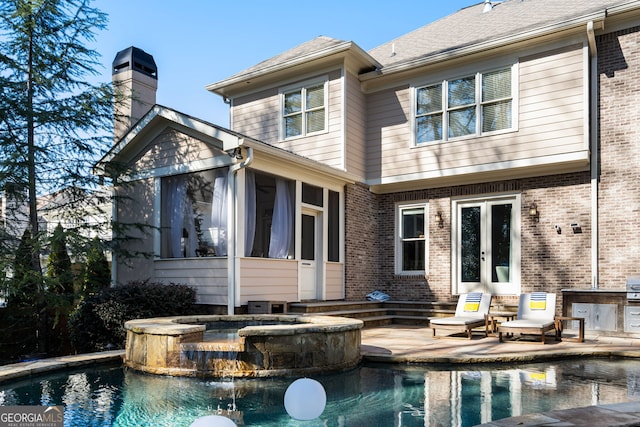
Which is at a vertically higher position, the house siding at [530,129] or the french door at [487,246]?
the house siding at [530,129]

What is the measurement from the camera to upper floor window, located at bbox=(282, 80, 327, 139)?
1177 centimetres

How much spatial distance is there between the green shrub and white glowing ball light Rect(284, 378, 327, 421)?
15.7 ft

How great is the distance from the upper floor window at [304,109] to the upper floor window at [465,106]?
215 centimetres

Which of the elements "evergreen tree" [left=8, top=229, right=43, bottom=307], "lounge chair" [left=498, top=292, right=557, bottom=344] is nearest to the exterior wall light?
"lounge chair" [left=498, top=292, right=557, bottom=344]

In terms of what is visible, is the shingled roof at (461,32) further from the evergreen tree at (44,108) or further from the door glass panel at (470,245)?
the evergreen tree at (44,108)

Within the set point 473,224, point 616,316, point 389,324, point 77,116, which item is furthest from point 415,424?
point 77,116

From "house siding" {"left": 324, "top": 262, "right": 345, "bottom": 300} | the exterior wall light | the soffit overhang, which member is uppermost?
the soffit overhang

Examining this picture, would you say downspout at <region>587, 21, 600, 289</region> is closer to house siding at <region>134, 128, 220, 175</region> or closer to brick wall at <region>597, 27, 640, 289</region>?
brick wall at <region>597, 27, 640, 289</region>

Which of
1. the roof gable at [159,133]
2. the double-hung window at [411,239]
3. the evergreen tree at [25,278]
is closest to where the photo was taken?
the evergreen tree at [25,278]

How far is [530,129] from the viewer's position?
990 cm

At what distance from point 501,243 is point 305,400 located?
308 inches

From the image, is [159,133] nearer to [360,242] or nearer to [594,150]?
[360,242]

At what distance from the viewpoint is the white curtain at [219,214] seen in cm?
920

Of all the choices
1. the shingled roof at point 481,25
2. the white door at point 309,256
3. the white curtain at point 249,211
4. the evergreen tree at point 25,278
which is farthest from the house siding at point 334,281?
the evergreen tree at point 25,278
